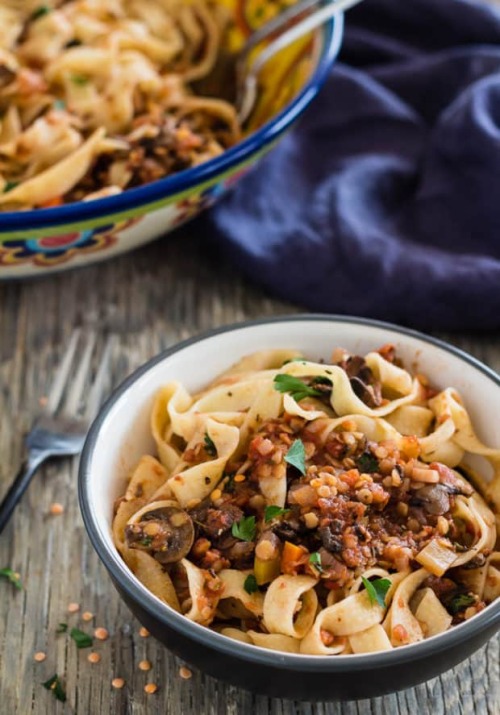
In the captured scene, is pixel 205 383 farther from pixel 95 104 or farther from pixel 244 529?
pixel 95 104

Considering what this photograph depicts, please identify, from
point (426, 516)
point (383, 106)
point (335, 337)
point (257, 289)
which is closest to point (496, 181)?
point (383, 106)

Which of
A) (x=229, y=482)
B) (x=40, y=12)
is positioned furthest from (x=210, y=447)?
(x=40, y=12)

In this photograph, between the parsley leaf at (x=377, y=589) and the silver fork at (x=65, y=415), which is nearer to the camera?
the parsley leaf at (x=377, y=589)

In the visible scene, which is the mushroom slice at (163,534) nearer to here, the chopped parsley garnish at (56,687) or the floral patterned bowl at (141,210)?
the chopped parsley garnish at (56,687)

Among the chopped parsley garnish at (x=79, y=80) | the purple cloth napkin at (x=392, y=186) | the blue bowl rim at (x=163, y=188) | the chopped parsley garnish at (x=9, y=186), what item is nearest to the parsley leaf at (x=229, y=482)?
the blue bowl rim at (x=163, y=188)

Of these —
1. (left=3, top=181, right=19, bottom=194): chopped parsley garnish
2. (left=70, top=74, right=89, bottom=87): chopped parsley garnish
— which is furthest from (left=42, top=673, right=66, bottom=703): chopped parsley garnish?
(left=70, top=74, right=89, bottom=87): chopped parsley garnish

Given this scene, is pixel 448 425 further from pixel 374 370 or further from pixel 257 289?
pixel 257 289

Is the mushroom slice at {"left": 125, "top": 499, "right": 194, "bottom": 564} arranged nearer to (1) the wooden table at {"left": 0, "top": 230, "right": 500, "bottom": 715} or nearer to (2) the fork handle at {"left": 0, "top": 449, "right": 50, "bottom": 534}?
(1) the wooden table at {"left": 0, "top": 230, "right": 500, "bottom": 715}

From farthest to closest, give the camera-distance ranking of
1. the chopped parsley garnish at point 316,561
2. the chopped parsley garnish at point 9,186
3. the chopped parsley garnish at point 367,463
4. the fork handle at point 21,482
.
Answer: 1. the chopped parsley garnish at point 9,186
2. the fork handle at point 21,482
3. the chopped parsley garnish at point 367,463
4. the chopped parsley garnish at point 316,561
